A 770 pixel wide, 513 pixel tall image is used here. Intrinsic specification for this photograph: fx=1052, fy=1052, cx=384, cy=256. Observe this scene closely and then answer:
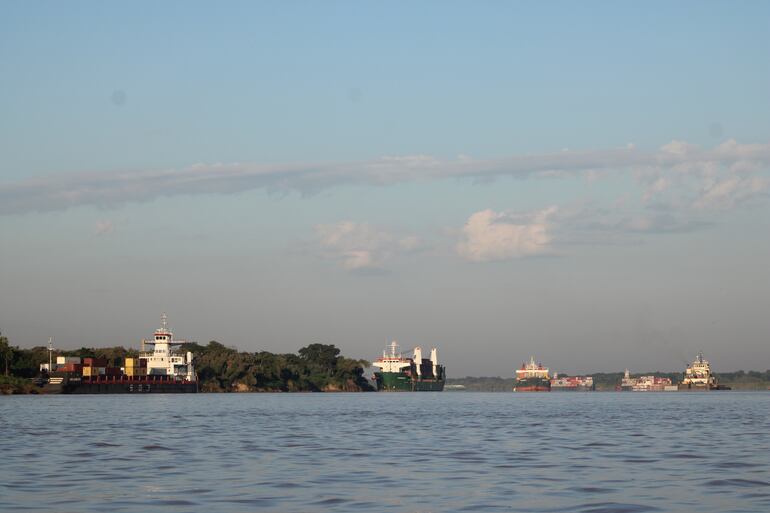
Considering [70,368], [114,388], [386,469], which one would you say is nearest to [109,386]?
[114,388]

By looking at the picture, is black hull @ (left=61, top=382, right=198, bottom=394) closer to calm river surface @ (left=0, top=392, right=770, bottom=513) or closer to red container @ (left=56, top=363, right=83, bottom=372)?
red container @ (left=56, top=363, right=83, bottom=372)

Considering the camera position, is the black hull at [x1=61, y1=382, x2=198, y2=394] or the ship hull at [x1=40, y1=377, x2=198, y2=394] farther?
the black hull at [x1=61, y1=382, x2=198, y2=394]

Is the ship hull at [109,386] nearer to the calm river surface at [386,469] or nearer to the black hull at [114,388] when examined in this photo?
the black hull at [114,388]

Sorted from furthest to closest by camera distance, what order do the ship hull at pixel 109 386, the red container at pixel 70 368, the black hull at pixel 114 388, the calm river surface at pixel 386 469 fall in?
the red container at pixel 70 368
the black hull at pixel 114 388
the ship hull at pixel 109 386
the calm river surface at pixel 386 469

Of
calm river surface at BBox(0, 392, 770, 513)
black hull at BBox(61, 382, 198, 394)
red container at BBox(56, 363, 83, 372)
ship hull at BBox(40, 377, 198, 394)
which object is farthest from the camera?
red container at BBox(56, 363, 83, 372)

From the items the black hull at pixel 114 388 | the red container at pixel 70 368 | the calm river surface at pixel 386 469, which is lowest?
the calm river surface at pixel 386 469

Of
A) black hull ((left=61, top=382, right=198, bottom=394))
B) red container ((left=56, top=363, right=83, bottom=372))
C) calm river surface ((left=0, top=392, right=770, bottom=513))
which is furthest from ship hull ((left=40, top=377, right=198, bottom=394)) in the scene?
calm river surface ((left=0, top=392, right=770, bottom=513))

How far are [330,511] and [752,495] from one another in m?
10.9

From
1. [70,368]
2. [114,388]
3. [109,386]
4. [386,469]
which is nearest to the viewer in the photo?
[386,469]

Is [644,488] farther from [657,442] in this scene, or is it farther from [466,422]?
[466,422]

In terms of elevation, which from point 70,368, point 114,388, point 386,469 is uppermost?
point 70,368

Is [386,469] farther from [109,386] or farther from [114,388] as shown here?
[109,386]

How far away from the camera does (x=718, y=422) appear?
66.6m

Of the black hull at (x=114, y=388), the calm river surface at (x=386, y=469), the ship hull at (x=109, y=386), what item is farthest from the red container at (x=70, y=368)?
the calm river surface at (x=386, y=469)
